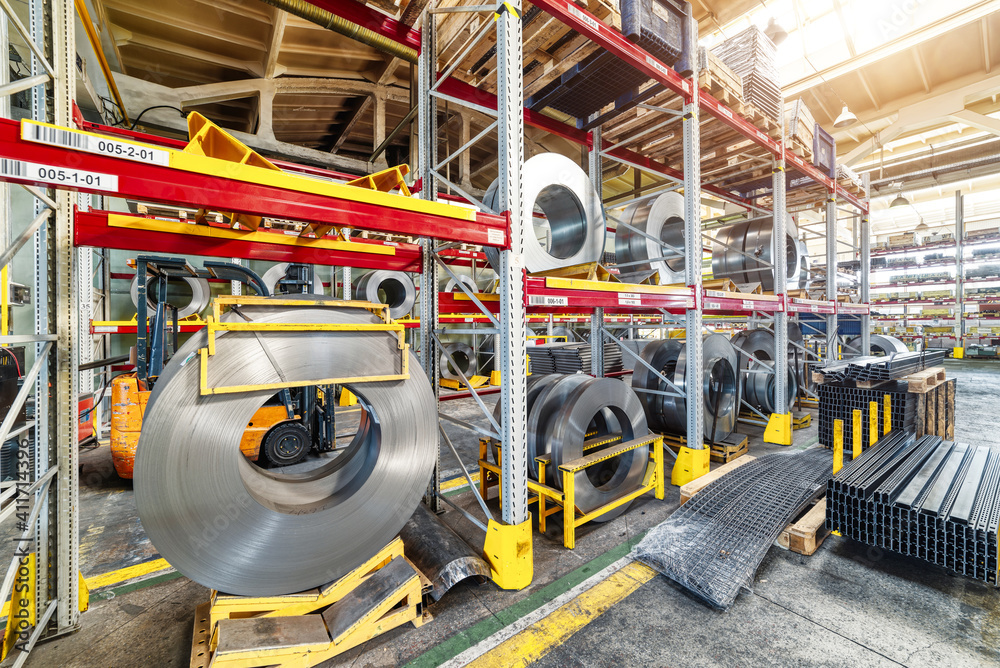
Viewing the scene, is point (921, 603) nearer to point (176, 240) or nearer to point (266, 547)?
point (266, 547)

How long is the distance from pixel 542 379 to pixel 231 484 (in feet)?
9.94

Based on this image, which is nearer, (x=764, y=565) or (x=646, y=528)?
(x=764, y=565)

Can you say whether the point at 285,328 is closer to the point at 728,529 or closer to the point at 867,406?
the point at 728,529

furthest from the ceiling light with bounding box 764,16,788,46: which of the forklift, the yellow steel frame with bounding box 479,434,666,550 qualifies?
the forklift

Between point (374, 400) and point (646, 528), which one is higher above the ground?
point (374, 400)

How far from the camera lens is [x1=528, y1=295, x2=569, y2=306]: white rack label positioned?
3.33 m

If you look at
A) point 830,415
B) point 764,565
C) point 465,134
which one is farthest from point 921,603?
point 465,134

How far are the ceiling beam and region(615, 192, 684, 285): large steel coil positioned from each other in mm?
7787

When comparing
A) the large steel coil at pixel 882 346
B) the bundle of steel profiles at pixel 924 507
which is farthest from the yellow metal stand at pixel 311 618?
the large steel coil at pixel 882 346

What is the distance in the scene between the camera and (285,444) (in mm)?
5316

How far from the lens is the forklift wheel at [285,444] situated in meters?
5.21

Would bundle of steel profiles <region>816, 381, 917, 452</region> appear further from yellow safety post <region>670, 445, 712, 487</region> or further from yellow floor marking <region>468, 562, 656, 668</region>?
yellow floor marking <region>468, 562, 656, 668</region>

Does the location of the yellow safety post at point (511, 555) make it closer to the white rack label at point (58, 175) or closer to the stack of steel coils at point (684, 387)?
the white rack label at point (58, 175)

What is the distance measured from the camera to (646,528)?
376 centimetres
